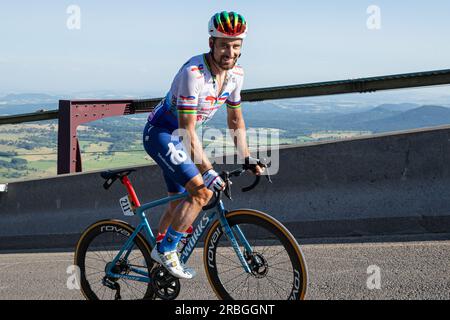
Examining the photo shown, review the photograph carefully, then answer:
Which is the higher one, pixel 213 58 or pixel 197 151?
pixel 213 58

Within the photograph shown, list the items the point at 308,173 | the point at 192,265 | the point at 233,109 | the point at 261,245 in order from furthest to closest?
the point at 308,173 → the point at 192,265 → the point at 233,109 → the point at 261,245

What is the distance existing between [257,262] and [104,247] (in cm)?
152

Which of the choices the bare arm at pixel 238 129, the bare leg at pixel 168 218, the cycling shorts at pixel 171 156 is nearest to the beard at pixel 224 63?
the bare arm at pixel 238 129

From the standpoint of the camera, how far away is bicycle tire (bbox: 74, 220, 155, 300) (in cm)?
511

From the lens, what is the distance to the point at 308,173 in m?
6.82

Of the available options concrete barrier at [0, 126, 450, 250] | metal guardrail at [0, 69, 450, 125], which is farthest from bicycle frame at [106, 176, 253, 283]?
metal guardrail at [0, 69, 450, 125]

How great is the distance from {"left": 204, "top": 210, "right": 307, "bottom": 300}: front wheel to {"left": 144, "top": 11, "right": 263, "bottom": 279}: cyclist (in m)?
0.23

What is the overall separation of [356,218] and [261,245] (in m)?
2.35

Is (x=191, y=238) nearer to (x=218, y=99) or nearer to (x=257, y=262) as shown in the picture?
(x=257, y=262)

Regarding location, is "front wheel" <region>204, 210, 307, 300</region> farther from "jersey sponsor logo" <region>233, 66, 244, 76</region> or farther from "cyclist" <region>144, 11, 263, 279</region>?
"jersey sponsor logo" <region>233, 66, 244, 76</region>

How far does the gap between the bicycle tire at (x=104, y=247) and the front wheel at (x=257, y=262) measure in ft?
1.96

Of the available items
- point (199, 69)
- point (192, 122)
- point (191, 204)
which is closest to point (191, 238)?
point (191, 204)
